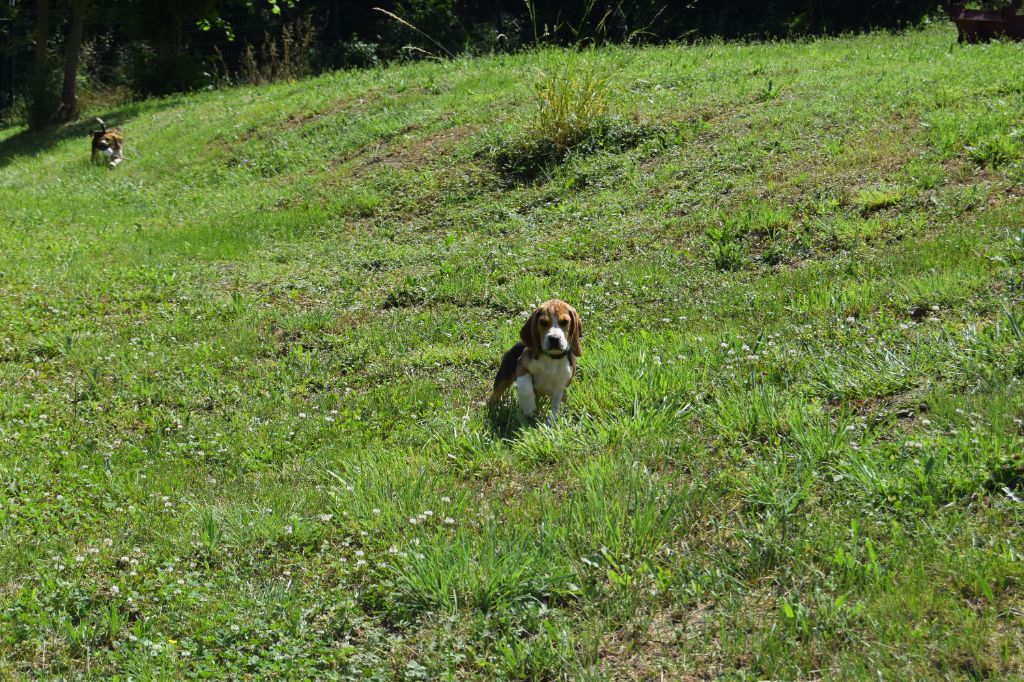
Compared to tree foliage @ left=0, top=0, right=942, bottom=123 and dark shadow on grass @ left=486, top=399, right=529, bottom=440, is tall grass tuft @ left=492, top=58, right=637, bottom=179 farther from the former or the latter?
tree foliage @ left=0, top=0, right=942, bottom=123

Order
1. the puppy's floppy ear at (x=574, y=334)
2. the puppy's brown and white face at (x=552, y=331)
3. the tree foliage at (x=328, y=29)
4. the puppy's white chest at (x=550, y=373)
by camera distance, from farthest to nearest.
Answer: the tree foliage at (x=328, y=29) → the puppy's floppy ear at (x=574, y=334) → the puppy's white chest at (x=550, y=373) → the puppy's brown and white face at (x=552, y=331)

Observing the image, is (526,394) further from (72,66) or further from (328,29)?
(328,29)

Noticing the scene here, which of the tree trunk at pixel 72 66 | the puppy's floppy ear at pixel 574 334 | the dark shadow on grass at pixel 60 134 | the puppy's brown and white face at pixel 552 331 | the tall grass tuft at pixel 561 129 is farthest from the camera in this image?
the tree trunk at pixel 72 66

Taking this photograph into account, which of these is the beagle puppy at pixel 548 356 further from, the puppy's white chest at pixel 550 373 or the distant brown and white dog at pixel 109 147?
the distant brown and white dog at pixel 109 147

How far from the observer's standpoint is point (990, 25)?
1584cm

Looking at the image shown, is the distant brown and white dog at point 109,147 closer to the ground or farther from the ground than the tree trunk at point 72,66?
closer to the ground

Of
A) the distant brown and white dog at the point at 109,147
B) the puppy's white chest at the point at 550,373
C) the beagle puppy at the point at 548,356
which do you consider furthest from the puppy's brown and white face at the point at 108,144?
the puppy's white chest at the point at 550,373

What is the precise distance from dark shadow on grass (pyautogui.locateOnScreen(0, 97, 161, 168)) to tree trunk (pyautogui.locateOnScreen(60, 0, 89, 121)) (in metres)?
0.74

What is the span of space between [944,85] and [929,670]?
9227 mm

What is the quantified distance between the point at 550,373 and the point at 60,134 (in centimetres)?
2008

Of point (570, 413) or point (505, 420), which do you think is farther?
point (505, 420)

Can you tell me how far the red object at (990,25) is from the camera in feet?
51.2

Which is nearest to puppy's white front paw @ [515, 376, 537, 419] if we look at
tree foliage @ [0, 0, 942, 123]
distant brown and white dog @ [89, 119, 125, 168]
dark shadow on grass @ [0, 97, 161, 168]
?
distant brown and white dog @ [89, 119, 125, 168]

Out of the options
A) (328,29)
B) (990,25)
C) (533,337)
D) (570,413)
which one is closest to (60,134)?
(328,29)
